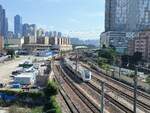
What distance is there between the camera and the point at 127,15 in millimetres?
160000

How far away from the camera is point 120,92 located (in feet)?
131

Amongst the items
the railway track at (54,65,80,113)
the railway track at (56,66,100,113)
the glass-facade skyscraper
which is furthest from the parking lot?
the glass-facade skyscraper

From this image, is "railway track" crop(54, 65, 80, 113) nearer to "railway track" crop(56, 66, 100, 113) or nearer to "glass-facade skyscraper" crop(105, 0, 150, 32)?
"railway track" crop(56, 66, 100, 113)

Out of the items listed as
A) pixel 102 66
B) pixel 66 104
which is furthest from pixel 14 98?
pixel 102 66

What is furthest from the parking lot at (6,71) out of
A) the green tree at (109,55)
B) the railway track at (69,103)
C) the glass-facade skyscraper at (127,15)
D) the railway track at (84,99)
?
the glass-facade skyscraper at (127,15)

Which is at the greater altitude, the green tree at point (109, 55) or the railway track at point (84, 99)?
the green tree at point (109, 55)

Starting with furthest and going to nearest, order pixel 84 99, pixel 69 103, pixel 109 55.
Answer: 1. pixel 109 55
2. pixel 84 99
3. pixel 69 103

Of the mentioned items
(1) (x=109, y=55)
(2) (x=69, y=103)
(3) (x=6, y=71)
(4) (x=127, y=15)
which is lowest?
(3) (x=6, y=71)

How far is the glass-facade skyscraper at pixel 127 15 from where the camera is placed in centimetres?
14588

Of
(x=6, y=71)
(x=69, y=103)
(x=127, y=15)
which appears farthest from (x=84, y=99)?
(x=127, y=15)

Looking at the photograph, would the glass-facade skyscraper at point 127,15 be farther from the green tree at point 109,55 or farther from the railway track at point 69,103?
the railway track at point 69,103

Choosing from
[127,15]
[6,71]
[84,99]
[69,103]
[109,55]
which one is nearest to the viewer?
[69,103]

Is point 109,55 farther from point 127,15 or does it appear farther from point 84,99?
point 127,15

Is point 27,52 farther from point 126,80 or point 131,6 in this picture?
point 126,80
